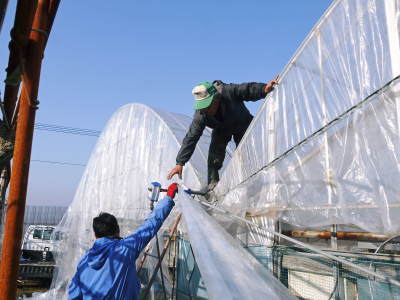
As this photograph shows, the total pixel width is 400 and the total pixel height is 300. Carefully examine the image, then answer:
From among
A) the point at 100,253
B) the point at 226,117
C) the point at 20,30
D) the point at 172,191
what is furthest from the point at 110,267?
the point at 226,117

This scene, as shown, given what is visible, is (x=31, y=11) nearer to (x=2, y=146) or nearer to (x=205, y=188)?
(x=2, y=146)

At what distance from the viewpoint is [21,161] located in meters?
2.84

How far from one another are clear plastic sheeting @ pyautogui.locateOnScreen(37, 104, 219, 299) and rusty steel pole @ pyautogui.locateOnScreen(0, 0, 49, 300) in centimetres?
192

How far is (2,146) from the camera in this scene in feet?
12.5

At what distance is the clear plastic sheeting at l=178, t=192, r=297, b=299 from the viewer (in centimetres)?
184


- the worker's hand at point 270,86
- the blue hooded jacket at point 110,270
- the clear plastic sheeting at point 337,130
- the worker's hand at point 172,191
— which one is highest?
the worker's hand at point 270,86

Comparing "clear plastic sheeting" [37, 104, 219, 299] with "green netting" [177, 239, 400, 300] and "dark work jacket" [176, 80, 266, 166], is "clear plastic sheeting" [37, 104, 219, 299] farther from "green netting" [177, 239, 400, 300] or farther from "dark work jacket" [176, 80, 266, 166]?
"green netting" [177, 239, 400, 300]

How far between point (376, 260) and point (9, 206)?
2.66m

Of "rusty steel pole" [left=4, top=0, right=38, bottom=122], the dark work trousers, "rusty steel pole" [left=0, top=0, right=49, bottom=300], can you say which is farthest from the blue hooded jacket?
the dark work trousers

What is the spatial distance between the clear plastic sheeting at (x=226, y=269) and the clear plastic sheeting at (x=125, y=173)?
2024 mm

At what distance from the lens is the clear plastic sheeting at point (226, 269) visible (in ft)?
6.04

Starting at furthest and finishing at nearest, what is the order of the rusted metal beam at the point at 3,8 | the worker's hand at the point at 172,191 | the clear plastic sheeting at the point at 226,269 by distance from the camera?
the worker's hand at the point at 172,191, the rusted metal beam at the point at 3,8, the clear plastic sheeting at the point at 226,269

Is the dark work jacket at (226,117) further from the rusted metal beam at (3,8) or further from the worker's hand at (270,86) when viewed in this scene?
the rusted metal beam at (3,8)

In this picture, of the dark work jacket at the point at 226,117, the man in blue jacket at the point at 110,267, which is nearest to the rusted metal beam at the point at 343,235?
the man in blue jacket at the point at 110,267
